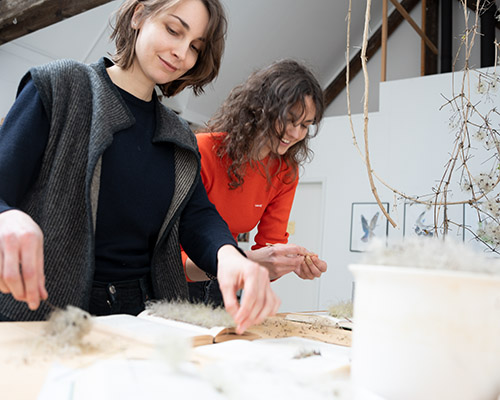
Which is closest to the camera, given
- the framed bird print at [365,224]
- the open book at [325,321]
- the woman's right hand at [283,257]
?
the open book at [325,321]

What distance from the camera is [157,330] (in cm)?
71

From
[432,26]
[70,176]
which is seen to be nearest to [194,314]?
[70,176]

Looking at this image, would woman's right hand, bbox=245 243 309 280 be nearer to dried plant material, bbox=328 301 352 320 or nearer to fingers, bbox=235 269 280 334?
dried plant material, bbox=328 301 352 320

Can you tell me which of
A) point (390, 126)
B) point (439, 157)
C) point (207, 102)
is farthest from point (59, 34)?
point (439, 157)

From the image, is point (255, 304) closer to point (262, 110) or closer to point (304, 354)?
point (304, 354)

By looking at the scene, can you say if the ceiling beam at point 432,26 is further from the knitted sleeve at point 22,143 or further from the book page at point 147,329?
the book page at point 147,329

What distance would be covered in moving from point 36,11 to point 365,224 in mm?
3637

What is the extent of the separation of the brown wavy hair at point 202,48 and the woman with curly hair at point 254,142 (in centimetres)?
34

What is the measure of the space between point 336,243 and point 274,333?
14.7ft

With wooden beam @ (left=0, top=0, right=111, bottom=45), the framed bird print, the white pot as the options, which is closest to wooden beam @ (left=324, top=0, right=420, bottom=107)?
the framed bird print

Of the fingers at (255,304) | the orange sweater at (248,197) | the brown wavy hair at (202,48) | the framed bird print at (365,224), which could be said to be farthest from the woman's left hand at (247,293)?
the framed bird print at (365,224)

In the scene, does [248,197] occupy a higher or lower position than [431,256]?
higher

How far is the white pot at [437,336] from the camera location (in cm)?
44

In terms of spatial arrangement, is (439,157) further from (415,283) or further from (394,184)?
(415,283)
